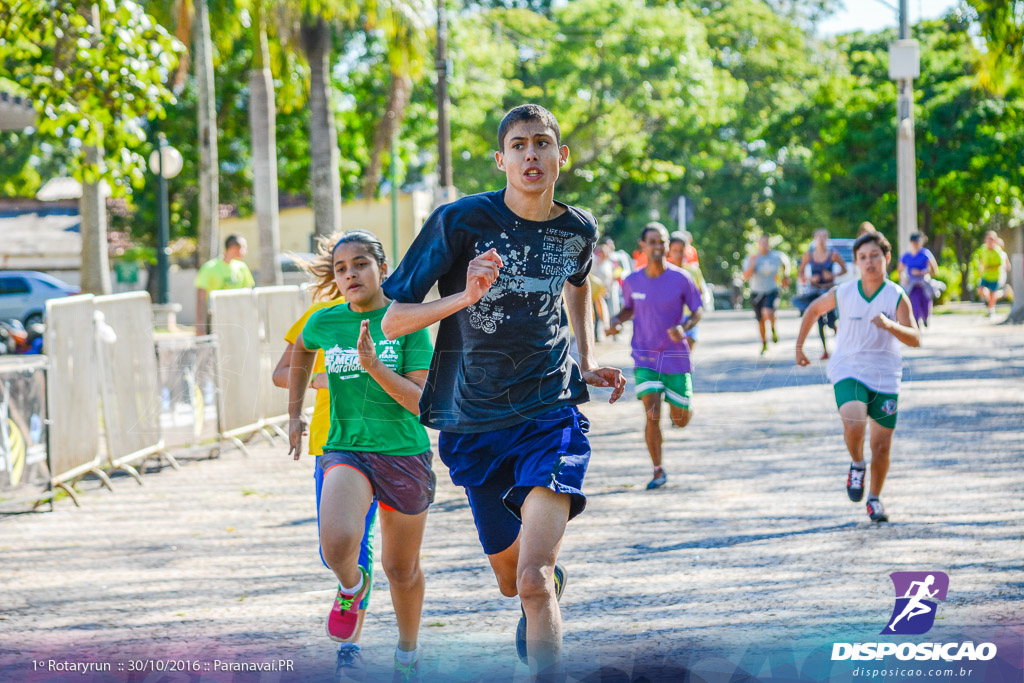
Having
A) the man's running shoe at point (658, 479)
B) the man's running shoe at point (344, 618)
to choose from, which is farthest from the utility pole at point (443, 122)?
the man's running shoe at point (344, 618)

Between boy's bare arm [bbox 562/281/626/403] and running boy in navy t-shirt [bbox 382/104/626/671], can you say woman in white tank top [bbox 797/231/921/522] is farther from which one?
running boy in navy t-shirt [bbox 382/104/626/671]

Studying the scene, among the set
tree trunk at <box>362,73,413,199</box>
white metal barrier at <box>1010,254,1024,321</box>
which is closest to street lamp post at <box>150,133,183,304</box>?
tree trunk at <box>362,73,413,199</box>

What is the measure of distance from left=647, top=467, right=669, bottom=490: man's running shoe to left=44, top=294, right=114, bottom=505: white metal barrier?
3.77 m

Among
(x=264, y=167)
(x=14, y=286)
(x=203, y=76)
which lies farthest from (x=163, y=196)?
(x=14, y=286)

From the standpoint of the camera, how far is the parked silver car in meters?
28.1

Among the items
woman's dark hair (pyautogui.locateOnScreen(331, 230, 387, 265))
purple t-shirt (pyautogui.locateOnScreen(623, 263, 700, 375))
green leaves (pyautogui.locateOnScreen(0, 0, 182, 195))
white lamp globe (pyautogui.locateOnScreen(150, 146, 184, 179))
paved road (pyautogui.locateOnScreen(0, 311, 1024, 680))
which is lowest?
paved road (pyautogui.locateOnScreen(0, 311, 1024, 680))

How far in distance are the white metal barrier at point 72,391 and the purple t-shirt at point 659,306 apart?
152 inches

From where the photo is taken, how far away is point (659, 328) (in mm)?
9062

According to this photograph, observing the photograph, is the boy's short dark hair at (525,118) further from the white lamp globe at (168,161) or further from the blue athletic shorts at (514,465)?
A: the white lamp globe at (168,161)

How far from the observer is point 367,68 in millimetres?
34125

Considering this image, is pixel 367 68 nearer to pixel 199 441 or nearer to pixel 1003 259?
pixel 1003 259

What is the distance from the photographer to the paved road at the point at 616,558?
503 cm

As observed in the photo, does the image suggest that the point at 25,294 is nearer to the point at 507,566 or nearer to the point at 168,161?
the point at 168,161

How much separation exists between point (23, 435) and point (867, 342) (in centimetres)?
530
